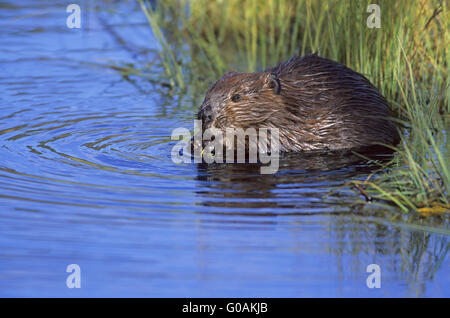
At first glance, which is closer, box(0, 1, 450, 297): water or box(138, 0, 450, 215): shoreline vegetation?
box(0, 1, 450, 297): water

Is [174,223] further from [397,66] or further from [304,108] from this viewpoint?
[397,66]

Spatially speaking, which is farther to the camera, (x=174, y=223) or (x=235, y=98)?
(x=235, y=98)

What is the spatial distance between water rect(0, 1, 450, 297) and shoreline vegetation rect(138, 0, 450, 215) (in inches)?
8.6

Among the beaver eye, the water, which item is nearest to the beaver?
the beaver eye

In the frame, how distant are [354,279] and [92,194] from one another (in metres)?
1.77

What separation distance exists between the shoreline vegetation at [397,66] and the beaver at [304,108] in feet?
1.03

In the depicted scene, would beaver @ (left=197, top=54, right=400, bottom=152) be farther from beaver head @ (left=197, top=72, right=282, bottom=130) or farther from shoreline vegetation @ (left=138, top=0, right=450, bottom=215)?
shoreline vegetation @ (left=138, top=0, right=450, bottom=215)

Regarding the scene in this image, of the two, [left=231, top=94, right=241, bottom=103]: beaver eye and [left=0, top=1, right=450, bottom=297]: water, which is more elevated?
[left=231, top=94, right=241, bottom=103]: beaver eye

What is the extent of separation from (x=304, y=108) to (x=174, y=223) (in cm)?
214

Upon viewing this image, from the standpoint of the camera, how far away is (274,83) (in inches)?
234

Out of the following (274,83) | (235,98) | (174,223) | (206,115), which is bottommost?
(174,223)

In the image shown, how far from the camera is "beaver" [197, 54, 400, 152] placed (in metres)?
5.98

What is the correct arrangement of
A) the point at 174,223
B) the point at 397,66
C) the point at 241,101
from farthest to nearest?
the point at 397,66 → the point at 241,101 → the point at 174,223

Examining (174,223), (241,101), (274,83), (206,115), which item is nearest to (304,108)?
(274,83)
